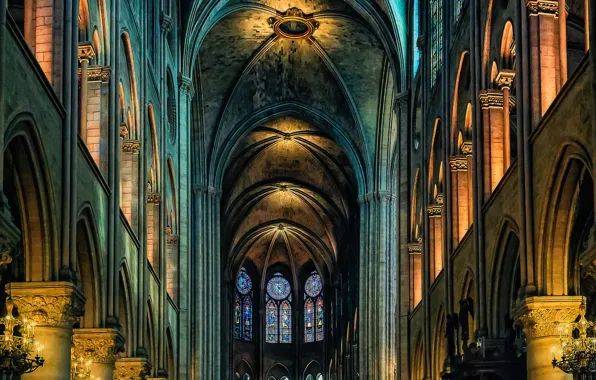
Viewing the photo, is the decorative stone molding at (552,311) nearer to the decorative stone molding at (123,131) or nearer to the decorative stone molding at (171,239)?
the decorative stone molding at (123,131)

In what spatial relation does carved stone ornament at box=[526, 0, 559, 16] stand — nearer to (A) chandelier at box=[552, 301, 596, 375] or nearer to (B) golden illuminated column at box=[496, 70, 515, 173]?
(B) golden illuminated column at box=[496, 70, 515, 173]

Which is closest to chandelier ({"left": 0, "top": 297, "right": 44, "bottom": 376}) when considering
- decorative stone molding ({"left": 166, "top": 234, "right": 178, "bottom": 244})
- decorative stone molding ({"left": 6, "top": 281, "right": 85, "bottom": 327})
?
decorative stone molding ({"left": 6, "top": 281, "right": 85, "bottom": 327})

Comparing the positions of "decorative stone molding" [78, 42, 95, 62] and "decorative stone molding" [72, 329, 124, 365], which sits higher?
"decorative stone molding" [78, 42, 95, 62]

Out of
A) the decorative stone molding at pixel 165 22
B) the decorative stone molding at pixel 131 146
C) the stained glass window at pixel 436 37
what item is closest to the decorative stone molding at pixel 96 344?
the decorative stone molding at pixel 131 146

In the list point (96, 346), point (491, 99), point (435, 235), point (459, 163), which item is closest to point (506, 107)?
point (491, 99)

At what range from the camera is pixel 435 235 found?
3284cm

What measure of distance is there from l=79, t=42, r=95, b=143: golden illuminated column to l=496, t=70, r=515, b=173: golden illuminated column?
8.94 meters

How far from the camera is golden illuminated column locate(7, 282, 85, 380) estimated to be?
18234 mm

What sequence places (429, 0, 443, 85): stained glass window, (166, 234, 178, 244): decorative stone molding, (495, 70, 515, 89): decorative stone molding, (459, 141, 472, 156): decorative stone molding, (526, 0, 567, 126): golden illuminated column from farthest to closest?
(166, 234, 178, 244): decorative stone molding < (429, 0, 443, 85): stained glass window < (459, 141, 472, 156): decorative stone molding < (495, 70, 515, 89): decorative stone molding < (526, 0, 567, 126): golden illuminated column

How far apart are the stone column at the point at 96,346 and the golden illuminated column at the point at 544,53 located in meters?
9.91

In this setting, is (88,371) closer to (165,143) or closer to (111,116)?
(111,116)

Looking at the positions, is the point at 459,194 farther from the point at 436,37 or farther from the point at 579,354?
the point at 579,354

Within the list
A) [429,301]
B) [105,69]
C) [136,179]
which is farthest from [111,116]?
[429,301]

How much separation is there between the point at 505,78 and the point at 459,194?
513cm
